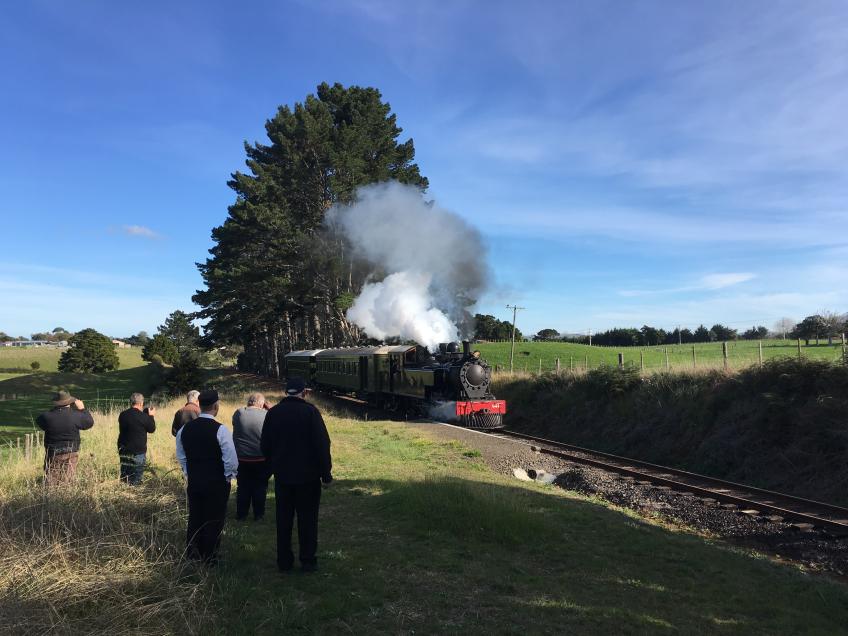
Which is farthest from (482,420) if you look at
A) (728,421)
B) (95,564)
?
(95,564)

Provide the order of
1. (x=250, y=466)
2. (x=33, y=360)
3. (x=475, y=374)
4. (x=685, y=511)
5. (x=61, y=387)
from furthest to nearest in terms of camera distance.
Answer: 1. (x=33, y=360)
2. (x=61, y=387)
3. (x=475, y=374)
4. (x=685, y=511)
5. (x=250, y=466)

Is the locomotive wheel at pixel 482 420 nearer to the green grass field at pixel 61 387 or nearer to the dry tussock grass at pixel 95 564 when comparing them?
the dry tussock grass at pixel 95 564

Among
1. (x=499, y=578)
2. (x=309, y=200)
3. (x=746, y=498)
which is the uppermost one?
(x=309, y=200)

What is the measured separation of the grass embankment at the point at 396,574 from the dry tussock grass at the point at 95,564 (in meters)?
0.02

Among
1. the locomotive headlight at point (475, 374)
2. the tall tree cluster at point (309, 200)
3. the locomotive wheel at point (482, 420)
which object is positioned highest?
the tall tree cluster at point (309, 200)

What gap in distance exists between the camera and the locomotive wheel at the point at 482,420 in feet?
55.1

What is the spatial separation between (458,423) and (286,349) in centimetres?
3965

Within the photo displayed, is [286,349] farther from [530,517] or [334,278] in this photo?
[530,517]

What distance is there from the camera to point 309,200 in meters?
30.9

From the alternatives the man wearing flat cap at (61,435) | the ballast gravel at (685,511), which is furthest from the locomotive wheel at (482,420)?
the man wearing flat cap at (61,435)

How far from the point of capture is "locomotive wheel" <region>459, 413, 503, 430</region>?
16.8 m

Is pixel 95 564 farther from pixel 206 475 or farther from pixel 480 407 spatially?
pixel 480 407

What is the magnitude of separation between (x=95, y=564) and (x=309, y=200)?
92.6 ft

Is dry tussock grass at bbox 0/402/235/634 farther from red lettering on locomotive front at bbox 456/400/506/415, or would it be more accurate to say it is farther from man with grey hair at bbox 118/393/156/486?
red lettering on locomotive front at bbox 456/400/506/415
